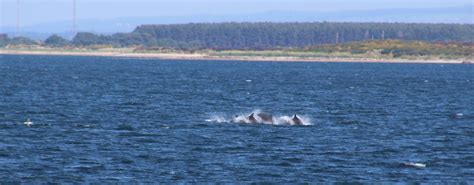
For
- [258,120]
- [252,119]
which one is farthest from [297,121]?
[252,119]

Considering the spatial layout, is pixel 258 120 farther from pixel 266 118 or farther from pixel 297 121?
pixel 297 121

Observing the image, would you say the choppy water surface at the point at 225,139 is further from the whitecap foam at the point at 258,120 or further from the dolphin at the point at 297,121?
the dolphin at the point at 297,121

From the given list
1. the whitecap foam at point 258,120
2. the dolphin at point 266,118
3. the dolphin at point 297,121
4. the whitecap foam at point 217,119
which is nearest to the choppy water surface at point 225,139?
the whitecap foam at point 217,119

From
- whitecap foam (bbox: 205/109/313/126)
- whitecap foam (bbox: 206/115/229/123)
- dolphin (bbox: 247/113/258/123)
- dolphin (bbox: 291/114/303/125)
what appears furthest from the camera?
whitecap foam (bbox: 206/115/229/123)

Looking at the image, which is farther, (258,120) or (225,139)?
(258,120)

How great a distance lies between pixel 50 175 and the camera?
33812 mm

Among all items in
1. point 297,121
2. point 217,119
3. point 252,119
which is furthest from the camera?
point 217,119

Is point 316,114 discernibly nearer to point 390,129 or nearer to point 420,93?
point 390,129

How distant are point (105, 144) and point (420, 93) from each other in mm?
49226

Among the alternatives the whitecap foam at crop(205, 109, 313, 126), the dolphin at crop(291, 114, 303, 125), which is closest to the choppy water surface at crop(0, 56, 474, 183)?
the whitecap foam at crop(205, 109, 313, 126)

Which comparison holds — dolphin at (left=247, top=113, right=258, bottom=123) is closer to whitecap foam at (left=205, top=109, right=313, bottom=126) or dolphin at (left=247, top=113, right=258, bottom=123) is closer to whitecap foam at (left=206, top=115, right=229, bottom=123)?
A: whitecap foam at (left=205, top=109, right=313, bottom=126)

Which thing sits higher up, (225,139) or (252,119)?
(225,139)

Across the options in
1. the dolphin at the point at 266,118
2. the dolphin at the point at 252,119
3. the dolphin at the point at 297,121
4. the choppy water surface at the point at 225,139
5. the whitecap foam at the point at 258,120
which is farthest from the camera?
the dolphin at the point at 252,119

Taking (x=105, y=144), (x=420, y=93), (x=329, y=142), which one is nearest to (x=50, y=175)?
(x=105, y=144)
